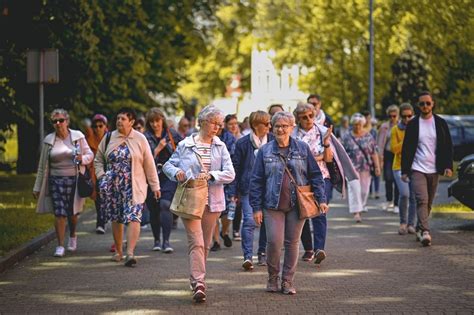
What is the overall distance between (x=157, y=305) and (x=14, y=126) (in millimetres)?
18279

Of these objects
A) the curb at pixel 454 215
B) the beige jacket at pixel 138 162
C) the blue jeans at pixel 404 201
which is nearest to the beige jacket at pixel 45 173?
the beige jacket at pixel 138 162

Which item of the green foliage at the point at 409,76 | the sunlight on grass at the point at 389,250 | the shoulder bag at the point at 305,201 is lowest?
the sunlight on grass at the point at 389,250

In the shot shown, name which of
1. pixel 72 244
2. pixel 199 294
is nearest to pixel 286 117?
pixel 199 294

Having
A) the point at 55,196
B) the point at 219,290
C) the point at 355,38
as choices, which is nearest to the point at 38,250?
the point at 55,196

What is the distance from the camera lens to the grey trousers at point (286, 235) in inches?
414

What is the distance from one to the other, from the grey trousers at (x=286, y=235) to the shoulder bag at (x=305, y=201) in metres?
0.12

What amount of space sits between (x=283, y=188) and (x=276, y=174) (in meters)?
0.15

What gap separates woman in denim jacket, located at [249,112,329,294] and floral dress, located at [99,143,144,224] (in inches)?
116

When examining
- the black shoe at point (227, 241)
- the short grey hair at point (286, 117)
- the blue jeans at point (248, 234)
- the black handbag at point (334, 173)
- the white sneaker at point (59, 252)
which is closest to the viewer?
the short grey hair at point (286, 117)

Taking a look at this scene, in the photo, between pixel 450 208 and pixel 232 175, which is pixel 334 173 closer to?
pixel 232 175

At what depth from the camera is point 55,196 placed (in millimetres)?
14422

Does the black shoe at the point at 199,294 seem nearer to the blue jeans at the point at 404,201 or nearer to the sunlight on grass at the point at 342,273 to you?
the sunlight on grass at the point at 342,273

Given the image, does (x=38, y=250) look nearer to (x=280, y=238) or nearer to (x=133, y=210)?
(x=133, y=210)

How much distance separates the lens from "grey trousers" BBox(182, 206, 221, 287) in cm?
1027
